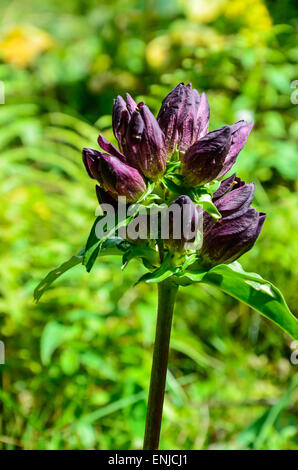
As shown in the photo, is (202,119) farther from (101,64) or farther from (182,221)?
(101,64)

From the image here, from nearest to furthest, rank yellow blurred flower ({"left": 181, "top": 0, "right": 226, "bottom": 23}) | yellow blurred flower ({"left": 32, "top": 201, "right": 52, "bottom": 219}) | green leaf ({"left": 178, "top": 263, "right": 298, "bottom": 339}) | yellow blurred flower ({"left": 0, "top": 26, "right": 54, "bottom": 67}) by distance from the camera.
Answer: green leaf ({"left": 178, "top": 263, "right": 298, "bottom": 339}) < yellow blurred flower ({"left": 32, "top": 201, "right": 52, "bottom": 219}) < yellow blurred flower ({"left": 181, "top": 0, "right": 226, "bottom": 23}) < yellow blurred flower ({"left": 0, "top": 26, "right": 54, "bottom": 67})

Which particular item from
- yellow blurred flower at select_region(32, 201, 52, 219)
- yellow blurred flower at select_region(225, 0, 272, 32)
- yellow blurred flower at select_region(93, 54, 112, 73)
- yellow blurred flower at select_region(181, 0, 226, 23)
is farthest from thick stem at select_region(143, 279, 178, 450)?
yellow blurred flower at select_region(93, 54, 112, 73)

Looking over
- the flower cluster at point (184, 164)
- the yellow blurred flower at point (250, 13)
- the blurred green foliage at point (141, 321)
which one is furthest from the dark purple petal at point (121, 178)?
the yellow blurred flower at point (250, 13)

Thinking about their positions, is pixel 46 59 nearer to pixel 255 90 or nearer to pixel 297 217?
pixel 255 90

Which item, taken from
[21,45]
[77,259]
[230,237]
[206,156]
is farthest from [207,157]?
[21,45]

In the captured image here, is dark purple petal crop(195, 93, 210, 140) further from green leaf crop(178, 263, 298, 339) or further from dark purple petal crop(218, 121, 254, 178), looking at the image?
green leaf crop(178, 263, 298, 339)

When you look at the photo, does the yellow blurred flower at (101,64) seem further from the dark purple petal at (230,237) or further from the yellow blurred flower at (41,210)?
the dark purple petal at (230,237)

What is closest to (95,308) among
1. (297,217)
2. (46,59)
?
(297,217)
